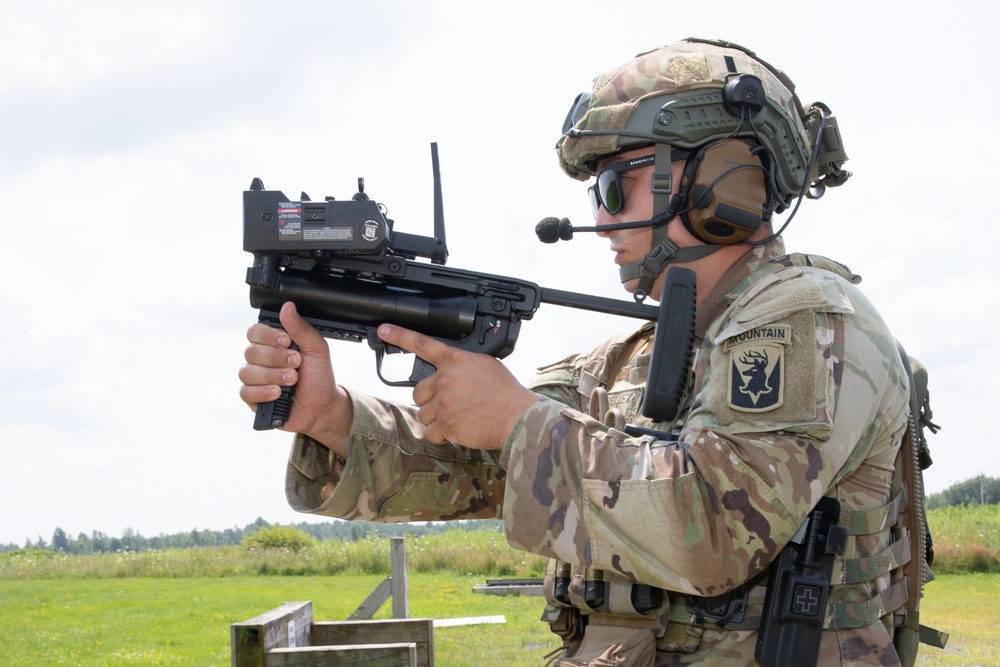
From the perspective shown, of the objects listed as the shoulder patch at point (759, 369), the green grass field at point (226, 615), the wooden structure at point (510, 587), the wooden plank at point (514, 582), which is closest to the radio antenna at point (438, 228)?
the shoulder patch at point (759, 369)

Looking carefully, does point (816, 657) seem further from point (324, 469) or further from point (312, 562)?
point (312, 562)

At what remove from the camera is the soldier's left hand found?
2.92 meters

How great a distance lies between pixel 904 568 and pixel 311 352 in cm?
219

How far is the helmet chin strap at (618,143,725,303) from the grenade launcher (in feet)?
0.56

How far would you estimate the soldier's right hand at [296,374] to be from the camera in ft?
11.1

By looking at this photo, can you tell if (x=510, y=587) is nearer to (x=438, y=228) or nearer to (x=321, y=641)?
(x=321, y=641)

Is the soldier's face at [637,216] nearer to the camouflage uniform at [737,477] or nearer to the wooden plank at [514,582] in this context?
the camouflage uniform at [737,477]

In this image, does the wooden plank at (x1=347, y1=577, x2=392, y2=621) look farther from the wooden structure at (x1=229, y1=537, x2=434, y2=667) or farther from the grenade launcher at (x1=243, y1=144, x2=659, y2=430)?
the grenade launcher at (x1=243, y1=144, x2=659, y2=430)

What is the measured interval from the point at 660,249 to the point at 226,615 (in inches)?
534

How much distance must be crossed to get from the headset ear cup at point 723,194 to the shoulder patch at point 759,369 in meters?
0.62

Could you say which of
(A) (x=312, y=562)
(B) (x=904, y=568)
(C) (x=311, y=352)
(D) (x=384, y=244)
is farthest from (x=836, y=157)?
(A) (x=312, y=562)

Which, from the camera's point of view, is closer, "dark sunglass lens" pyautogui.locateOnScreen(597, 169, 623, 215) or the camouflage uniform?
the camouflage uniform

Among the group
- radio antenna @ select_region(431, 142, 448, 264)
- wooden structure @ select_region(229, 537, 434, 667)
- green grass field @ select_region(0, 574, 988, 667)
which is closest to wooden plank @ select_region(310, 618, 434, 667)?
wooden structure @ select_region(229, 537, 434, 667)

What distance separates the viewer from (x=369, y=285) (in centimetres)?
340
